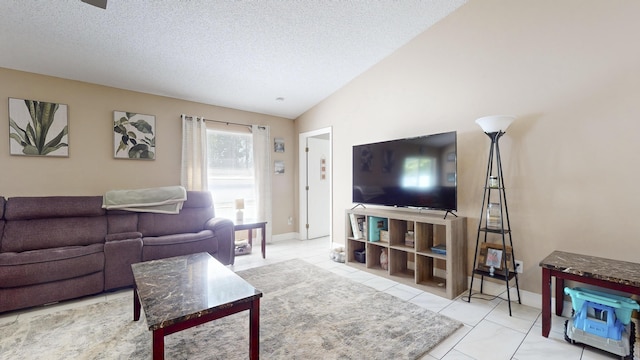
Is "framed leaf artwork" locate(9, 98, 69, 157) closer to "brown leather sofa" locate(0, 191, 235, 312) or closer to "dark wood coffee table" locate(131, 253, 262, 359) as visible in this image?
"brown leather sofa" locate(0, 191, 235, 312)

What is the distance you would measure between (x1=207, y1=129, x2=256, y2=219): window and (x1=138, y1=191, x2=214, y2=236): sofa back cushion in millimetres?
523

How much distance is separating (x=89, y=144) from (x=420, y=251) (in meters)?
4.07

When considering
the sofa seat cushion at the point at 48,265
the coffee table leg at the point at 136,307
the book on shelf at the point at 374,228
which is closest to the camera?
the coffee table leg at the point at 136,307

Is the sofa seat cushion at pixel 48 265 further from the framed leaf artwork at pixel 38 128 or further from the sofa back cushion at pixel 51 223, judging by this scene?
the framed leaf artwork at pixel 38 128

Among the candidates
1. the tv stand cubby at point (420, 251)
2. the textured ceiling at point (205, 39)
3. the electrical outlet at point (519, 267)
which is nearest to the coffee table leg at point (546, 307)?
the electrical outlet at point (519, 267)

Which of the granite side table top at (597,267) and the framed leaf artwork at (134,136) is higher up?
the framed leaf artwork at (134,136)

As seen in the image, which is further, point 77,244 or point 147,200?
point 147,200

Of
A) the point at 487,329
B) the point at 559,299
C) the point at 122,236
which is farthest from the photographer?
the point at 122,236

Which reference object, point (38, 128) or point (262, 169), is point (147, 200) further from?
point (262, 169)

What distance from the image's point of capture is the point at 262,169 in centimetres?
473

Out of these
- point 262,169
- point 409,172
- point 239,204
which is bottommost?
point 239,204

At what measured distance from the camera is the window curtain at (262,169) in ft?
15.3

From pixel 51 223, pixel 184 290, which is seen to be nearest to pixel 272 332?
pixel 184 290

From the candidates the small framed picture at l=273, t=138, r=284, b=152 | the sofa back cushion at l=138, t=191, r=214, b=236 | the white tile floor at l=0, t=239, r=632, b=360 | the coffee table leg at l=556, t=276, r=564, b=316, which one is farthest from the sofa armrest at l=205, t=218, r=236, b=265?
the coffee table leg at l=556, t=276, r=564, b=316
